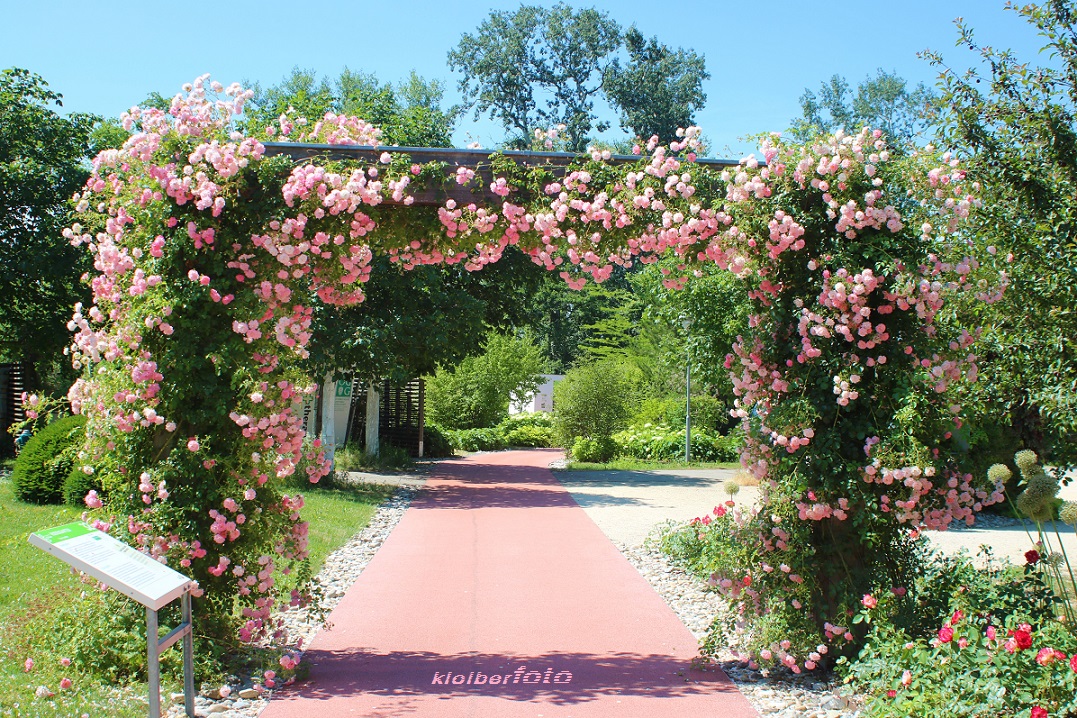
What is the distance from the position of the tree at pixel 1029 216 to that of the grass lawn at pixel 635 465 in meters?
18.4

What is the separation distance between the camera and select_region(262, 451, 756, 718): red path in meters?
5.16

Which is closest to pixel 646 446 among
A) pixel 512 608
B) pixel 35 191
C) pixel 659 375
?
pixel 659 375

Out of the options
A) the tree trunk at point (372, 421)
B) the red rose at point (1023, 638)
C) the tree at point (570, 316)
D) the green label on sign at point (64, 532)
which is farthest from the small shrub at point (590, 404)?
the tree at point (570, 316)

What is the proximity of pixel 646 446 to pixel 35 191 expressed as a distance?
16423 mm

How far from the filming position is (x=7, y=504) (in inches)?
463

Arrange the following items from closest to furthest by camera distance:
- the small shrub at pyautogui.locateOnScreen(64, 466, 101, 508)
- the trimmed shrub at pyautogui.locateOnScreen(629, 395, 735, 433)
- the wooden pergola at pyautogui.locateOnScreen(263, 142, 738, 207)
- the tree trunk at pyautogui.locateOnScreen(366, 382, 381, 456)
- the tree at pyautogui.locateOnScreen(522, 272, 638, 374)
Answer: the wooden pergola at pyautogui.locateOnScreen(263, 142, 738, 207) < the small shrub at pyautogui.locateOnScreen(64, 466, 101, 508) < the tree trunk at pyautogui.locateOnScreen(366, 382, 381, 456) < the trimmed shrub at pyautogui.locateOnScreen(629, 395, 735, 433) < the tree at pyautogui.locateOnScreen(522, 272, 638, 374)

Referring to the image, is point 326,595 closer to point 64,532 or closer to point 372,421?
point 64,532

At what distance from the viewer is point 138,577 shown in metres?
4.44

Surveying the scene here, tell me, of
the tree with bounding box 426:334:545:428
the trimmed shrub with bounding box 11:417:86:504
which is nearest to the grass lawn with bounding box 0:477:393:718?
the trimmed shrub with bounding box 11:417:86:504

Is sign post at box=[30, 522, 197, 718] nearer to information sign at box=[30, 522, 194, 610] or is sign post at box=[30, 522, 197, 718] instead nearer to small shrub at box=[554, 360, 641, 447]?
information sign at box=[30, 522, 194, 610]

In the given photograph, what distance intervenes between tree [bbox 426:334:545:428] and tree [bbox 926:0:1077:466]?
2612 cm

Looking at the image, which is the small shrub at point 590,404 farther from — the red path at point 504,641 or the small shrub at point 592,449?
the red path at point 504,641

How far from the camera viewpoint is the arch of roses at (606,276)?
17.1 ft

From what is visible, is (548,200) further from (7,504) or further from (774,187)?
(7,504)
